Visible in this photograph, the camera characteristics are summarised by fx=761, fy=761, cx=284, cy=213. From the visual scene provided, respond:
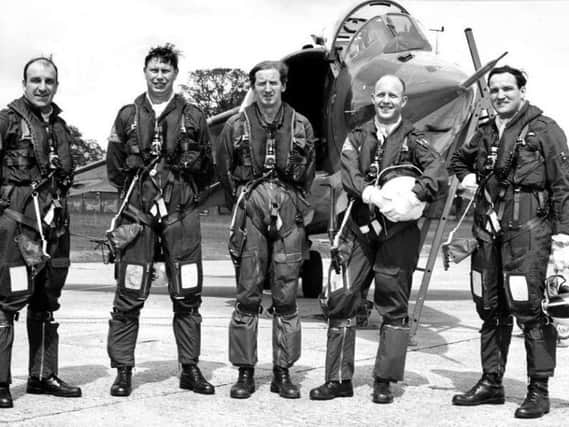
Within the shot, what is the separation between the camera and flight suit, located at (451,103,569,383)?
5.18 meters

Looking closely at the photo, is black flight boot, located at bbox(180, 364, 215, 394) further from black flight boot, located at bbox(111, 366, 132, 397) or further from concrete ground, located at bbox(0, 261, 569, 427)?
black flight boot, located at bbox(111, 366, 132, 397)

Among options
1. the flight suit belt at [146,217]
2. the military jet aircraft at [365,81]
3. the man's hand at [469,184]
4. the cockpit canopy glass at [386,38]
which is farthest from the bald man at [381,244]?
the cockpit canopy glass at [386,38]

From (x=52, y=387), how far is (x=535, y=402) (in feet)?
11.1

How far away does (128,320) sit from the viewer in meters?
5.58

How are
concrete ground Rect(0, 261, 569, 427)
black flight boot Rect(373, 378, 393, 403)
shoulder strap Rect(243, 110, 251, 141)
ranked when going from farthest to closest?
shoulder strap Rect(243, 110, 251, 141) → black flight boot Rect(373, 378, 393, 403) → concrete ground Rect(0, 261, 569, 427)

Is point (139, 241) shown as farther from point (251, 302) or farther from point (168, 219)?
point (251, 302)

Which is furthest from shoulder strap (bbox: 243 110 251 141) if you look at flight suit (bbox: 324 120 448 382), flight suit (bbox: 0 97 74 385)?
flight suit (bbox: 0 97 74 385)

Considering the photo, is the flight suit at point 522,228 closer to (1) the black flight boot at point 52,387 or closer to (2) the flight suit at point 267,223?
(2) the flight suit at point 267,223

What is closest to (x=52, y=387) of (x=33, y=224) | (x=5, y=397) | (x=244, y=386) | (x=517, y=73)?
(x=5, y=397)

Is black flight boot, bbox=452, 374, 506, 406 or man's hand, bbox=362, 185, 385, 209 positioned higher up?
man's hand, bbox=362, 185, 385, 209

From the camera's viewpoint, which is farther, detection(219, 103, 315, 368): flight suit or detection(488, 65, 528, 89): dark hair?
detection(219, 103, 315, 368): flight suit

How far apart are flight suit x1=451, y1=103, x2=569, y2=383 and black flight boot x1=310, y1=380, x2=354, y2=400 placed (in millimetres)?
1010

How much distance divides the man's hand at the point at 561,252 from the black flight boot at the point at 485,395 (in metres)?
0.97

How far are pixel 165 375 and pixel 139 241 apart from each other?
130 cm
